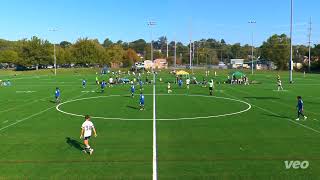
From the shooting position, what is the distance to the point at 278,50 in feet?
495

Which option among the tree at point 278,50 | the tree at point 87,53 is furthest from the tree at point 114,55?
the tree at point 278,50

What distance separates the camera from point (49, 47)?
487 feet

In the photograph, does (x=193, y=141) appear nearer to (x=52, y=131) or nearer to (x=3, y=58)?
(x=52, y=131)

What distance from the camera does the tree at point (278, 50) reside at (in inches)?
5837

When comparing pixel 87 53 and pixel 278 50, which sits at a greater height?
pixel 278 50

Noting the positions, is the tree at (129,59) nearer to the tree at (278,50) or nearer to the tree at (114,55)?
the tree at (114,55)

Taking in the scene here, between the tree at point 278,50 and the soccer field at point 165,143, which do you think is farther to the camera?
the tree at point 278,50

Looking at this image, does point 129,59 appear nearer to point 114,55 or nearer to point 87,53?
point 114,55

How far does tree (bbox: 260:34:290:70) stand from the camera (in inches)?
5837

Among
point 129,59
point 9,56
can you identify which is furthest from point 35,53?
point 129,59

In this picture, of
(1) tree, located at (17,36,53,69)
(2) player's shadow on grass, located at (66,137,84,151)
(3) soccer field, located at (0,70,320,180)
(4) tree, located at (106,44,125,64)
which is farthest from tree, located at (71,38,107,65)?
(2) player's shadow on grass, located at (66,137,84,151)

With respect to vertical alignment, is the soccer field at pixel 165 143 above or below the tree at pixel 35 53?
below

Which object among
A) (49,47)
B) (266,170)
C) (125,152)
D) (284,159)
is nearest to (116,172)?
(125,152)

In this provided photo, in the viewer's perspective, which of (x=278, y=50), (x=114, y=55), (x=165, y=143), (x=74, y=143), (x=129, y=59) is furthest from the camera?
(x=129, y=59)
